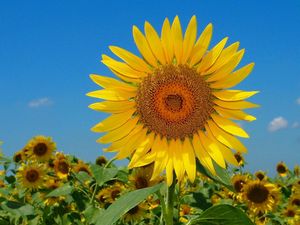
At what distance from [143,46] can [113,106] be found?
41 cm

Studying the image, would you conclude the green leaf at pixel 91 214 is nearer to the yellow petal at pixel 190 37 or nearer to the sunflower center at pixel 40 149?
the yellow petal at pixel 190 37

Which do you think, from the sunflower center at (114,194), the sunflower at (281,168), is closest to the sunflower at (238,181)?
the sunflower center at (114,194)

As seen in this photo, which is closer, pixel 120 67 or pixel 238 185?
pixel 120 67

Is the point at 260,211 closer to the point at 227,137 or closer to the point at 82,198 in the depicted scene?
the point at 82,198

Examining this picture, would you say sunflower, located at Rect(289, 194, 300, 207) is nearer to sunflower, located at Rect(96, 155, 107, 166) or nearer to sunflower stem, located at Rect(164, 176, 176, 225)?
sunflower, located at Rect(96, 155, 107, 166)

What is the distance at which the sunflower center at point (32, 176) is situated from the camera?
7.83 meters

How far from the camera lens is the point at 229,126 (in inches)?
124

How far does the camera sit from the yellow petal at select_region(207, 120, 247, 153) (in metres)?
3.09

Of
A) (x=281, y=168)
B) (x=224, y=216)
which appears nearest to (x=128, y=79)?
(x=224, y=216)

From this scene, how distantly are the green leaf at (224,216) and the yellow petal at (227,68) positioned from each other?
Result: 731 mm

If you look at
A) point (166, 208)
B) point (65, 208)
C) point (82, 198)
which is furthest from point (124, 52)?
point (65, 208)

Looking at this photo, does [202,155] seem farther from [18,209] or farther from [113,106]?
[18,209]

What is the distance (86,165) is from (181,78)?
16.1 feet

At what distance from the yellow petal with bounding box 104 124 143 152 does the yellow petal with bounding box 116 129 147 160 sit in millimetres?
16
